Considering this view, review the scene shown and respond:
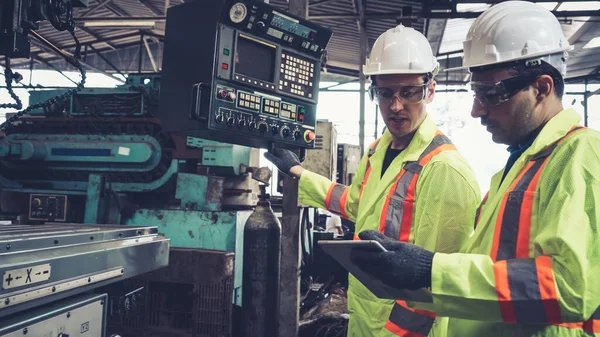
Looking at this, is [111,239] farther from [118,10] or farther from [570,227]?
[118,10]

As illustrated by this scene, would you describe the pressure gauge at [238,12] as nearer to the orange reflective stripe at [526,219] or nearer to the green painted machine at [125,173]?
the orange reflective stripe at [526,219]

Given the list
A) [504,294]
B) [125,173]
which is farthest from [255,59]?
[125,173]

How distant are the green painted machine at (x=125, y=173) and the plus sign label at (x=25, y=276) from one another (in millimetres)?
1787

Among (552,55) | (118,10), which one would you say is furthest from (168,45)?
(118,10)

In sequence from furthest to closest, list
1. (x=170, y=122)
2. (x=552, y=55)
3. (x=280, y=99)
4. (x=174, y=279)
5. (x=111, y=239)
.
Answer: (x=174, y=279), (x=280, y=99), (x=170, y=122), (x=111, y=239), (x=552, y=55)

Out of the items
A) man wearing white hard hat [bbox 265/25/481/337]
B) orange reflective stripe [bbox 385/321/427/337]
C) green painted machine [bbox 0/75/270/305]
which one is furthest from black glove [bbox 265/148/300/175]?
green painted machine [bbox 0/75/270/305]

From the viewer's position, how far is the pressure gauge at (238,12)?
1.52m

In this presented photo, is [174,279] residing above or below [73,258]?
below

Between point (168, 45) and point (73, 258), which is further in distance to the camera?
point (168, 45)

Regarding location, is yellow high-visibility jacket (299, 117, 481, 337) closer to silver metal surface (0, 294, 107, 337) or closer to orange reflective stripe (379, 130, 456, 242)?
orange reflective stripe (379, 130, 456, 242)

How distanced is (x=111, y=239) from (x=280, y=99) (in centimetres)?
80

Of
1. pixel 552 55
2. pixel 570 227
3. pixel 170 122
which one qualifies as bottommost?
pixel 570 227

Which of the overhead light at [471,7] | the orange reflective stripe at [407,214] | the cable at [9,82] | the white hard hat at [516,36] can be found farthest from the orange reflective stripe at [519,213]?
the overhead light at [471,7]

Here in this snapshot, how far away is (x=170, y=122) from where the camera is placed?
5.25ft
